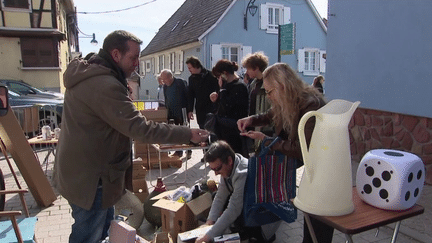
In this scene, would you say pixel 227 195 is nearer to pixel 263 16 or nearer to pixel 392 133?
pixel 392 133

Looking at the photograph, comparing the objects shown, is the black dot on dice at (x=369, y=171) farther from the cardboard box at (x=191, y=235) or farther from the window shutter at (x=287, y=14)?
the window shutter at (x=287, y=14)

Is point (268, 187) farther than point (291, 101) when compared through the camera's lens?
Yes

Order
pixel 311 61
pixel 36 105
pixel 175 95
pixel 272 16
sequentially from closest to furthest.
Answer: pixel 175 95, pixel 36 105, pixel 272 16, pixel 311 61

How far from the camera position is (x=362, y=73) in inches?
223

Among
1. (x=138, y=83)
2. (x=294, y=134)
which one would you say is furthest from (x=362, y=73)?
(x=138, y=83)

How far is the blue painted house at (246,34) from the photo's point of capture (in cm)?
1593

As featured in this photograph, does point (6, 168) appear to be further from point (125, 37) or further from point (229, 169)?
point (125, 37)

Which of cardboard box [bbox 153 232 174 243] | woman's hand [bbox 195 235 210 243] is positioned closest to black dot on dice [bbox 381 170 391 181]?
woman's hand [bbox 195 235 210 243]

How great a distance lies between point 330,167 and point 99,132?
124 centimetres

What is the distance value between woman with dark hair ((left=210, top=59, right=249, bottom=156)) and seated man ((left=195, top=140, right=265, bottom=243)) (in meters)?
1.24

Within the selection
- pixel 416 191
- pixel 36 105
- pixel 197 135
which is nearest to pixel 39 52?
pixel 36 105

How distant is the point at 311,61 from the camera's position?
717 inches

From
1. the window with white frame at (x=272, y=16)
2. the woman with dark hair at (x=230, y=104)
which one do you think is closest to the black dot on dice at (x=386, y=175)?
the woman with dark hair at (x=230, y=104)

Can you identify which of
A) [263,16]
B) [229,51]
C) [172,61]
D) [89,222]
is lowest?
[89,222]
